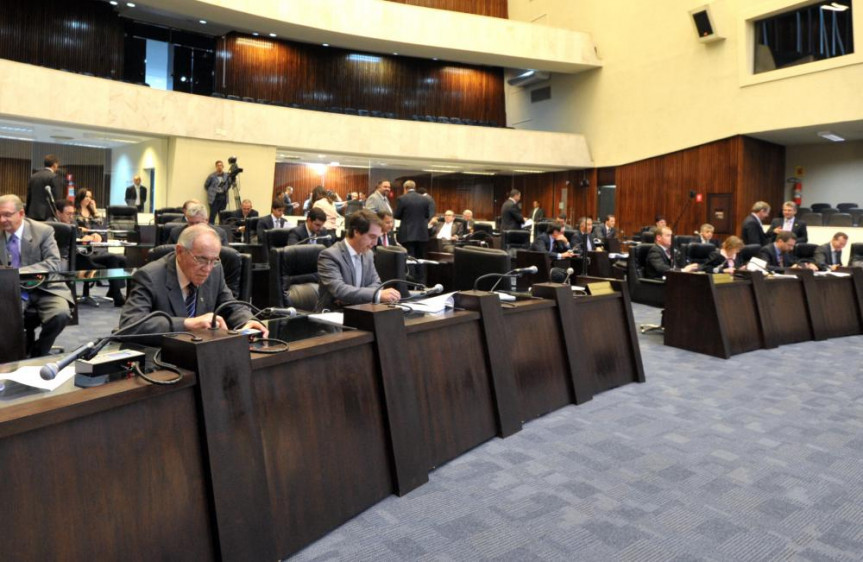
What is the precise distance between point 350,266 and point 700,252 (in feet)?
13.7

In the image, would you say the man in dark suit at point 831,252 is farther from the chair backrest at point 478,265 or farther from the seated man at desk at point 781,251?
the chair backrest at point 478,265

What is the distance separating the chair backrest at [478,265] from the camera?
4465 millimetres

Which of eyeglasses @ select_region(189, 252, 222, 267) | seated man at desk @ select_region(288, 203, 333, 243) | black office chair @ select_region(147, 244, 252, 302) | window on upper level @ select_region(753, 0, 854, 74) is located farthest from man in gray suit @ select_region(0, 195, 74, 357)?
window on upper level @ select_region(753, 0, 854, 74)

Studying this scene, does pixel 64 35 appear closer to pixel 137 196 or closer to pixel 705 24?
pixel 137 196

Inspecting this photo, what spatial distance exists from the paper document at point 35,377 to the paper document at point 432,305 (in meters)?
1.68

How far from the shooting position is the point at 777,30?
41.4ft

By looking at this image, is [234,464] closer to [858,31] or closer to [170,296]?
[170,296]

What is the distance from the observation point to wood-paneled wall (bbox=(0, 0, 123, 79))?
43.6ft

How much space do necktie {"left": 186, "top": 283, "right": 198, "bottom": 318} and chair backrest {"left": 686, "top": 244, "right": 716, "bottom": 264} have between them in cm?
526

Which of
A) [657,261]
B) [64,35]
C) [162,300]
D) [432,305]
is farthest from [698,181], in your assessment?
[64,35]

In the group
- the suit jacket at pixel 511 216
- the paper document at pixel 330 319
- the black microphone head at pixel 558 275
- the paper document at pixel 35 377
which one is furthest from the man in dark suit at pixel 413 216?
the paper document at pixel 35 377

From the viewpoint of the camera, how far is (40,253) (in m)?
4.43

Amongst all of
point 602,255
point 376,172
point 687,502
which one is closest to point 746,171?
point 602,255

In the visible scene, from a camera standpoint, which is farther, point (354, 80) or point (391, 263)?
point (354, 80)
